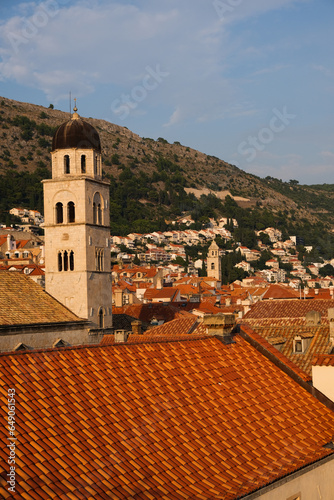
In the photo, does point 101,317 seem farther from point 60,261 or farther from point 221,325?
point 221,325

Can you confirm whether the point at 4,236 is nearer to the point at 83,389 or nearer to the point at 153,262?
the point at 153,262

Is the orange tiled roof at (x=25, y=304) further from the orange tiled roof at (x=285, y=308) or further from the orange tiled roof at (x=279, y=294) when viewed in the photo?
the orange tiled roof at (x=279, y=294)

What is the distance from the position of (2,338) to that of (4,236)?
9194cm

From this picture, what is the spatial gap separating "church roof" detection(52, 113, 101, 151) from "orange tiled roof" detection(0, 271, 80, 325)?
27.6 ft

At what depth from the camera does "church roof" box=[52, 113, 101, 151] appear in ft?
139

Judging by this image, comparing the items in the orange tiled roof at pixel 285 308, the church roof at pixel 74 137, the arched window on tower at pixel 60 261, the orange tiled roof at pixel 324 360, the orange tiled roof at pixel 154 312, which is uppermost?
the church roof at pixel 74 137

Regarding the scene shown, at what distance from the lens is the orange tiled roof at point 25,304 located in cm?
3447

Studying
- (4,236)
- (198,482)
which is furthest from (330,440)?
(4,236)

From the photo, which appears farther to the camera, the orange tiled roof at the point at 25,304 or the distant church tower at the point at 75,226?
the distant church tower at the point at 75,226

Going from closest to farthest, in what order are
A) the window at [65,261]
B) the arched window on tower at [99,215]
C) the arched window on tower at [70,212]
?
the window at [65,261] < the arched window on tower at [70,212] < the arched window on tower at [99,215]

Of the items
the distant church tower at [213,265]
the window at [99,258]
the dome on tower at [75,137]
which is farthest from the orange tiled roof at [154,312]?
the distant church tower at [213,265]

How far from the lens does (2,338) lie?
108 feet

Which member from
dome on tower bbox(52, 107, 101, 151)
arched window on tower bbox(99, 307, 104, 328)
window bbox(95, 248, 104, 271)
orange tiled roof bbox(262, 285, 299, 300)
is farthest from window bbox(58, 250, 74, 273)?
orange tiled roof bbox(262, 285, 299, 300)

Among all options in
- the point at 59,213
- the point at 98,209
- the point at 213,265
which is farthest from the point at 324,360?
the point at 213,265
